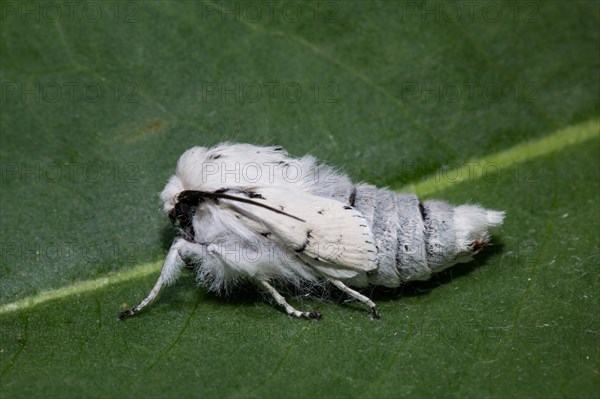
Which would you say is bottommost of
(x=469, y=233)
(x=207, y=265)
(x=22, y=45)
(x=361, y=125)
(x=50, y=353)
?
(x=50, y=353)

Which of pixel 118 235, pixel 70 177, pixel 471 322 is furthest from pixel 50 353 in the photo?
pixel 471 322

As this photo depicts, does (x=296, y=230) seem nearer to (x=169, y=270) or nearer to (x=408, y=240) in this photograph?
(x=408, y=240)

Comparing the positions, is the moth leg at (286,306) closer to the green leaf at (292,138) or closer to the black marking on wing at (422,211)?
the green leaf at (292,138)

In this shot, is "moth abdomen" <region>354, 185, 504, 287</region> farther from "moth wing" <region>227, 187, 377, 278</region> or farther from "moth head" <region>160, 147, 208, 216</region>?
"moth head" <region>160, 147, 208, 216</region>

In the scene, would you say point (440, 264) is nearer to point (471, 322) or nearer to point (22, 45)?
point (471, 322)

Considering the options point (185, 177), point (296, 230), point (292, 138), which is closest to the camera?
point (296, 230)

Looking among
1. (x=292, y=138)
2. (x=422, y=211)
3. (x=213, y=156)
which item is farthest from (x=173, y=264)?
(x=422, y=211)

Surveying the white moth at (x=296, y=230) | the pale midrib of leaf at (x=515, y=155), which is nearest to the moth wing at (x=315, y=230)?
the white moth at (x=296, y=230)
